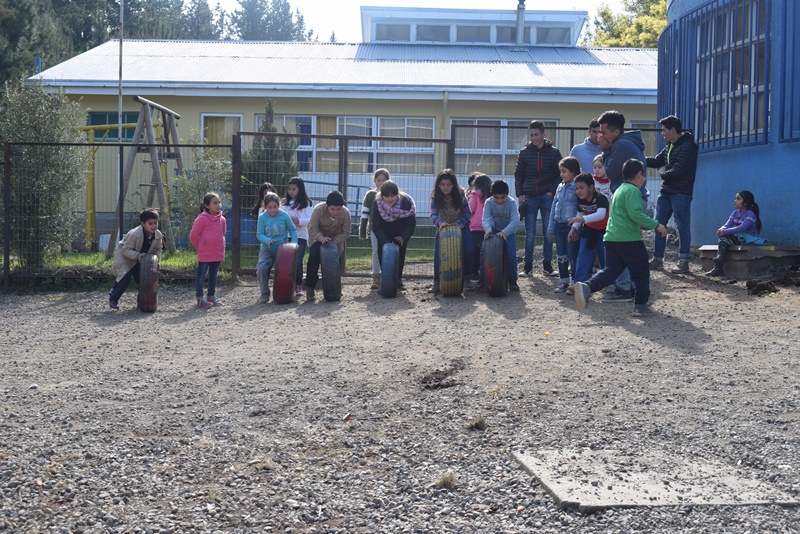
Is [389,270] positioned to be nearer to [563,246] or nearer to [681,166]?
[563,246]

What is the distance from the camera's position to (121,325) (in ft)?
32.7

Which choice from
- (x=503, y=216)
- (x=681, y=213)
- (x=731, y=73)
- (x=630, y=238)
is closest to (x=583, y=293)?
(x=630, y=238)

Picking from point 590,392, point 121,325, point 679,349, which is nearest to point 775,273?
point 679,349

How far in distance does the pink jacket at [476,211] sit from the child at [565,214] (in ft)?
2.95

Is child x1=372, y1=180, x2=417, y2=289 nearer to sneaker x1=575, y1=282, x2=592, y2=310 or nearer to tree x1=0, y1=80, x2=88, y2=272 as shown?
sneaker x1=575, y1=282, x2=592, y2=310

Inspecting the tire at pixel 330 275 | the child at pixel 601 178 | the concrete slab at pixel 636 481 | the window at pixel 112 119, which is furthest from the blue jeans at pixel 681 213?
the window at pixel 112 119

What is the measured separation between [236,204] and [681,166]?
5770 mm

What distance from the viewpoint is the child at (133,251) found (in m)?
11.0

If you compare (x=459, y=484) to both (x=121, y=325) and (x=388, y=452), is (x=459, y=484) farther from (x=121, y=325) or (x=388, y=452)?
(x=121, y=325)

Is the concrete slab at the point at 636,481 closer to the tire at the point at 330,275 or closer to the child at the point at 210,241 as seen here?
the tire at the point at 330,275

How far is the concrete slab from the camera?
432 cm

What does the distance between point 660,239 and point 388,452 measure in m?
7.77

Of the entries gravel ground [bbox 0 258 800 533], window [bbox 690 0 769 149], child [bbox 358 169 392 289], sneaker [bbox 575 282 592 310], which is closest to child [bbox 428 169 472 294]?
child [bbox 358 169 392 289]

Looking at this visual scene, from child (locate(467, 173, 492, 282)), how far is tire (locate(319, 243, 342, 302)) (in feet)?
5.61
